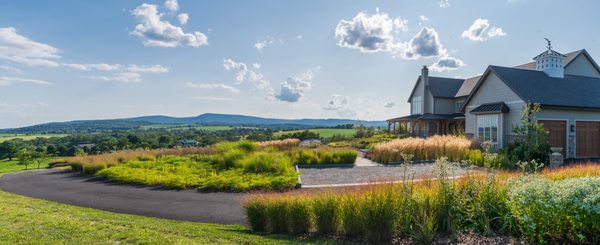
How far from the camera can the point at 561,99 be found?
1955 centimetres

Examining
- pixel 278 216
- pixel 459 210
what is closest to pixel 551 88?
pixel 459 210

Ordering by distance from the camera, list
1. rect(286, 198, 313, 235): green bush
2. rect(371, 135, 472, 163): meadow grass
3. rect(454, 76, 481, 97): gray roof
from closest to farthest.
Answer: rect(286, 198, 313, 235): green bush
rect(371, 135, 472, 163): meadow grass
rect(454, 76, 481, 97): gray roof

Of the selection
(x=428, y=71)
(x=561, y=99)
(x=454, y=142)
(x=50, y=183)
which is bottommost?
(x=50, y=183)

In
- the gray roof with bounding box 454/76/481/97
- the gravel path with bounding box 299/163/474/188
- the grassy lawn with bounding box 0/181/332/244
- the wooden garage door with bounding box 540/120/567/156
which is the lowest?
the gravel path with bounding box 299/163/474/188

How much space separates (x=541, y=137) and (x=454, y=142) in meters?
3.82

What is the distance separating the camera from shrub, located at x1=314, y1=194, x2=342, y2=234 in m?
5.53

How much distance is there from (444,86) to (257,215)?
34507 mm

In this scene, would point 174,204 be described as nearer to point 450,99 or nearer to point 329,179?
point 329,179

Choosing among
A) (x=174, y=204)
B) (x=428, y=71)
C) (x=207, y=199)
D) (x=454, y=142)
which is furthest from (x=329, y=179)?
(x=428, y=71)

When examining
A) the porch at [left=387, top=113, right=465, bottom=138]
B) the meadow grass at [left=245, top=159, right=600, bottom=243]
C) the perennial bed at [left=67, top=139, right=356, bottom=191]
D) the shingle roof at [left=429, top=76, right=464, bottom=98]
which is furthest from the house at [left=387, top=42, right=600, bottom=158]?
the meadow grass at [left=245, top=159, right=600, bottom=243]

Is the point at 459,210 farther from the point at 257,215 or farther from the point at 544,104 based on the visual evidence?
the point at 544,104

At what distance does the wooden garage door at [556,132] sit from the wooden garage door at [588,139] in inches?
43.5

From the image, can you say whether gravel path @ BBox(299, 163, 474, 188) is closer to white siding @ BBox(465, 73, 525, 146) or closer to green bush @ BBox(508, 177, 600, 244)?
green bush @ BBox(508, 177, 600, 244)

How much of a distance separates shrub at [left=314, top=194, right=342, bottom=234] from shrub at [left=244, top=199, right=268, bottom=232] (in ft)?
3.39
